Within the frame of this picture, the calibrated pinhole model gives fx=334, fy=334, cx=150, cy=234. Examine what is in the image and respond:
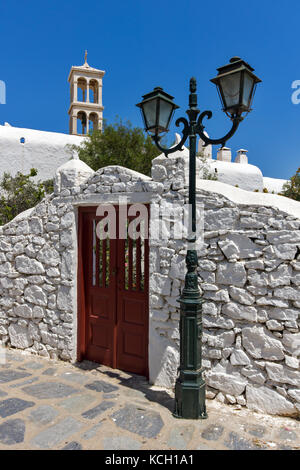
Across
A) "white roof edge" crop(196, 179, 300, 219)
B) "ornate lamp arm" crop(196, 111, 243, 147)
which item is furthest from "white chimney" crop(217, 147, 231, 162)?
"ornate lamp arm" crop(196, 111, 243, 147)

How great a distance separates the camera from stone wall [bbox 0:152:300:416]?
11.1ft

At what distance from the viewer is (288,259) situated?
3363 millimetres

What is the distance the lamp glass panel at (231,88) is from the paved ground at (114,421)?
9.87 ft

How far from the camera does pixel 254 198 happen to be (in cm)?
370

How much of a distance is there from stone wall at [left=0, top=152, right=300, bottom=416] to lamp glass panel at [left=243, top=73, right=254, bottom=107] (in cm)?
107

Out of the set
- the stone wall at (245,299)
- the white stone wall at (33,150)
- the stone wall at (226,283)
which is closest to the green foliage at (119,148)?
the white stone wall at (33,150)

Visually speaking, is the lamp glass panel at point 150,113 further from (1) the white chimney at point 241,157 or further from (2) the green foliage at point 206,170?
(1) the white chimney at point 241,157

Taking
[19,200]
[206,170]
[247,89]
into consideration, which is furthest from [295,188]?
[247,89]

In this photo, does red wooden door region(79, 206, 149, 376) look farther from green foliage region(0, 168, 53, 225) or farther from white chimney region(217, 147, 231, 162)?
white chimney region(217, 147, 231, 162)

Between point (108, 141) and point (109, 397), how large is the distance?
9259 mm

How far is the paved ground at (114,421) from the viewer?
2.96 metres

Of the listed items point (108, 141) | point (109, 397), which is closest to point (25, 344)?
point (109, 397)

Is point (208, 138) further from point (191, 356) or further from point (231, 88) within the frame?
point (191, 356)
